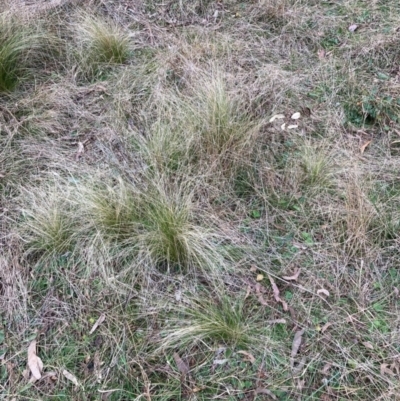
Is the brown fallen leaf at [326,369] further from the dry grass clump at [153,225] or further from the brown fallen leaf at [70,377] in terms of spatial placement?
the brown fallen leaf at [70,377]

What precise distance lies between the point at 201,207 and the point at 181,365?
2.76 feet

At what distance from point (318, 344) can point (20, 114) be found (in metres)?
2.34

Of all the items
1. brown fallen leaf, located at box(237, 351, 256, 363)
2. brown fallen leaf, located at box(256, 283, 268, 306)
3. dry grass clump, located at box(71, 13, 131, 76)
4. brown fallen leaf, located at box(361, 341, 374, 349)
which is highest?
dry grass clump, located at box(71, 13, 131, 76)

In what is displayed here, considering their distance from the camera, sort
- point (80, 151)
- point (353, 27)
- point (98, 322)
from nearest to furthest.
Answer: point (98, 322)
point (80, 151)
point (353, 27)

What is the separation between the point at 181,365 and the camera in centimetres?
193

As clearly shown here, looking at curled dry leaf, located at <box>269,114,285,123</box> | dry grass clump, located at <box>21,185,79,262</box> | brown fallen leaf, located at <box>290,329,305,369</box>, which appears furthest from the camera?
curled dry leaf, located at <box>269,114,285,123</box>

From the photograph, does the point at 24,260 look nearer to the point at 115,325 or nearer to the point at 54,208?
the point at 54,208

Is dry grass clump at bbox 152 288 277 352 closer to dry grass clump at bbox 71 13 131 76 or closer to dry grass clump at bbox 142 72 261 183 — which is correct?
dry grass clump at bbox 142 72 261 183

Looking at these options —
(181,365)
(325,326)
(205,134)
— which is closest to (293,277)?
(325,326)

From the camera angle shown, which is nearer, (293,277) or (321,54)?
(293,277)

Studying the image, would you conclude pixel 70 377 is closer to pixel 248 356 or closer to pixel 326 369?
pixel 248 356

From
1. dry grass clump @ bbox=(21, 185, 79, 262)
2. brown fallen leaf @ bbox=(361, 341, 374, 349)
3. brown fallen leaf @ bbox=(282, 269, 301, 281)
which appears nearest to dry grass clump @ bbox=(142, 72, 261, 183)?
dry grass clump @ bbox=(21, 185, 79, 262)

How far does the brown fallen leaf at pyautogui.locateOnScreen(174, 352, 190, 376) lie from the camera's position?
1918 millimetres

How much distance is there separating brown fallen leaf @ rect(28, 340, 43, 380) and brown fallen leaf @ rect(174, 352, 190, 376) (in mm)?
575
